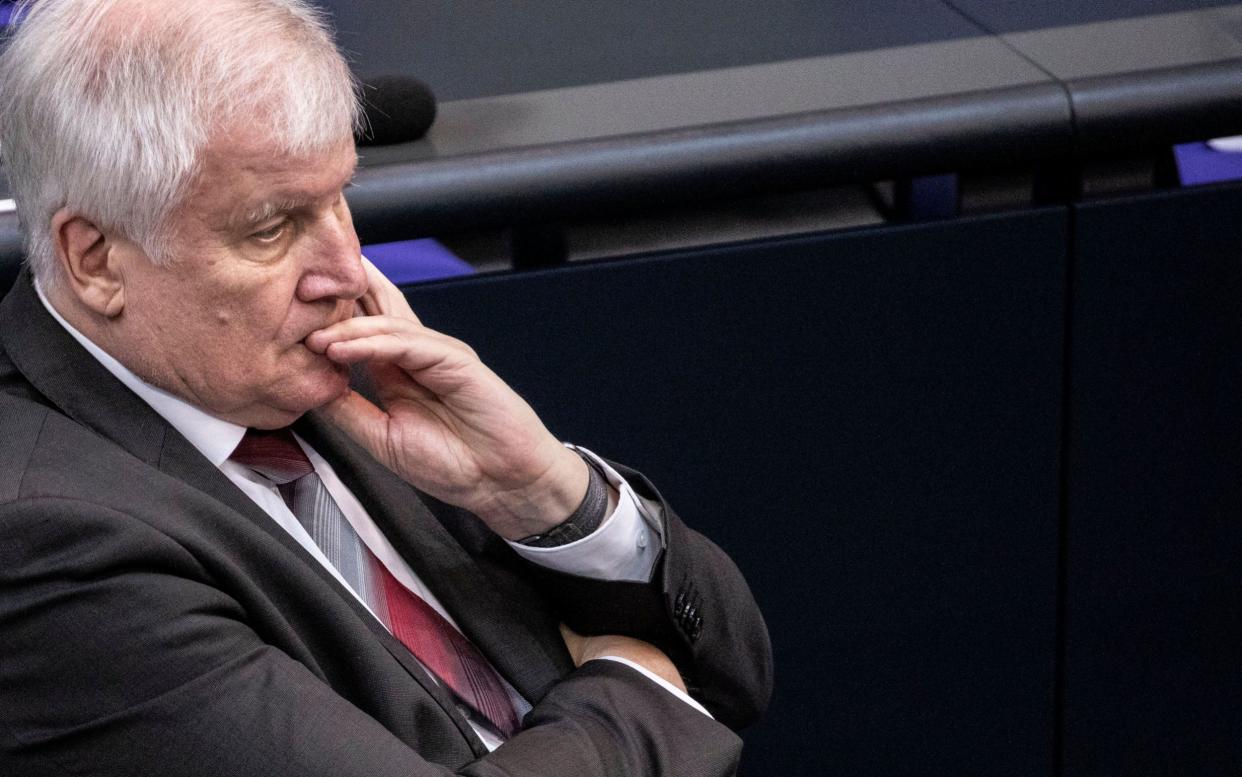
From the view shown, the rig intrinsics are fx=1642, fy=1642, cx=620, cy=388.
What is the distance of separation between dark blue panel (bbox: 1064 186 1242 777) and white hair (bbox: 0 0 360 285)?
1048 mm

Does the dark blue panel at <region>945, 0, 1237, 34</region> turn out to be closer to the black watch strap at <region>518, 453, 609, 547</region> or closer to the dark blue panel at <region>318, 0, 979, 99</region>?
the dark blue panel at <region>318, 0, 979, 99</region>

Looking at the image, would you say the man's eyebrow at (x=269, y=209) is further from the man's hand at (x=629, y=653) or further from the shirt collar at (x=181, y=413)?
the man's hand at (x=629, y=653)

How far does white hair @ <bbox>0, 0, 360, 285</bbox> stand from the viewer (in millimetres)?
1158

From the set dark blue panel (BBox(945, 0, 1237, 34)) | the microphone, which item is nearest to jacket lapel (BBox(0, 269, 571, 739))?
the microphone

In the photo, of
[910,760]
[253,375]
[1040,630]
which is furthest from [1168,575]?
[253,375]

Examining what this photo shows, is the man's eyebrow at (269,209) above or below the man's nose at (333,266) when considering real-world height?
above

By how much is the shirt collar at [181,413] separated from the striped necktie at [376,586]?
0.11ft

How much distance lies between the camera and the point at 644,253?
1.83 meters

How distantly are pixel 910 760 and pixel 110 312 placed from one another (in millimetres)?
1270

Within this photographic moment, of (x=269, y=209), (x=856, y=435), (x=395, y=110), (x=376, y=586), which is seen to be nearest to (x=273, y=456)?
(x=376, y=586)

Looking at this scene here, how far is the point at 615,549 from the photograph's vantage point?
1464mm

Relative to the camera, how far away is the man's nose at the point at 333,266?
1273 millimetres

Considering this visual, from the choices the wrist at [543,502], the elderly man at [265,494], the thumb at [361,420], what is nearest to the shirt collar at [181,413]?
the elderly man at [265,494]

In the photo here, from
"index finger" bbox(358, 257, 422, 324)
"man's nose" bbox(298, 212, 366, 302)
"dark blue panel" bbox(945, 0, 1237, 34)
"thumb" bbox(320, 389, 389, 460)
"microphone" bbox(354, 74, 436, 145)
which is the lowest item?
"dark blue panel" bbox(945, 0, 1237, 34)
